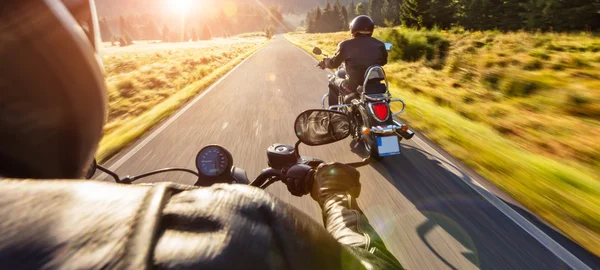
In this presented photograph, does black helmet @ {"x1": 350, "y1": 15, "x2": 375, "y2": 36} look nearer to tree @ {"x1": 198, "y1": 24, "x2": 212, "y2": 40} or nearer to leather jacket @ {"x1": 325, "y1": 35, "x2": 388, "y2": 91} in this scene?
leather jacket @ {"x1": 325, "y1": 35, "x2": 388, "y2": 91}

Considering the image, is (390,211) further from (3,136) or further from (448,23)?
(448,23)

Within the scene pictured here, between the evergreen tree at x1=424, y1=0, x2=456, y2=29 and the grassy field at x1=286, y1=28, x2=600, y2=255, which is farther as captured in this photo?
the evergreen tree at x1=424, y1=0, x2=456, y2=29

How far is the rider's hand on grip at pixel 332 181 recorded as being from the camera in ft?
5.00

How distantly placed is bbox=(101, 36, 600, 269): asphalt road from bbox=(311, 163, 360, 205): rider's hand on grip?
1.57m

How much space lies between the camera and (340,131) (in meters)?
1.90

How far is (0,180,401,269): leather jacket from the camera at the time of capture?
42cm

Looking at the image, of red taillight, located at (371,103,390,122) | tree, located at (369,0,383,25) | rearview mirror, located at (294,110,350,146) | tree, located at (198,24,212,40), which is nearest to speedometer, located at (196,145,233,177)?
rearview mirror, located at (294,110,350,146)

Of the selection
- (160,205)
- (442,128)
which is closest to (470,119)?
(442,128)

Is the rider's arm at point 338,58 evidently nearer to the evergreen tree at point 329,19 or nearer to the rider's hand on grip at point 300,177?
the rider's hand on grip at point 300,177

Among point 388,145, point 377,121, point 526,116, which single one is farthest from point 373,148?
point 526,116

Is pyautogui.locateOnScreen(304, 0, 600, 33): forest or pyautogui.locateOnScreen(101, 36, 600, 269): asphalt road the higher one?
pyautogui.locateOnScreen(304, 0, 600, 33): forest

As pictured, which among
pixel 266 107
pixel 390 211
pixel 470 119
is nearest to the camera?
pixel 390 211

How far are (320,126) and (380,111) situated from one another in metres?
3.04

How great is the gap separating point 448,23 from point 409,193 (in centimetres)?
3457
